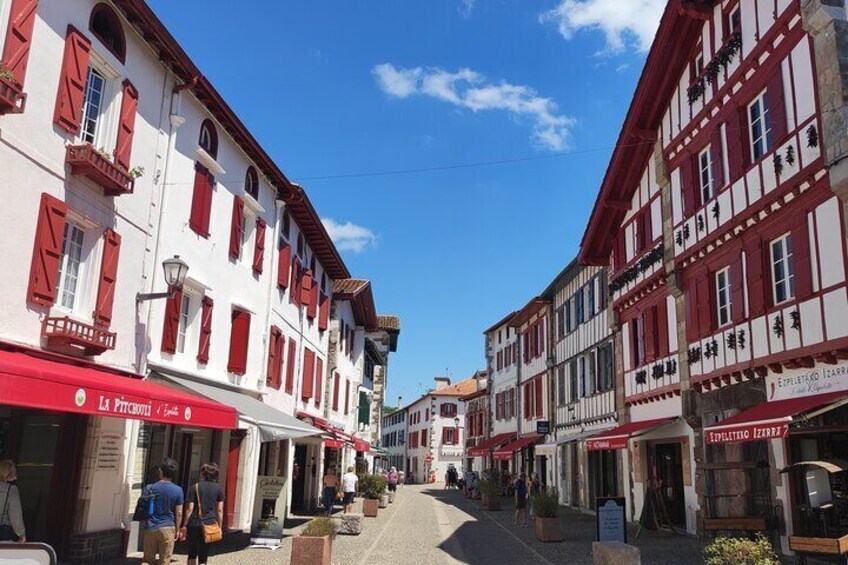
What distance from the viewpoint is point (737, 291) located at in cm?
1337

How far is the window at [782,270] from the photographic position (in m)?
11.8

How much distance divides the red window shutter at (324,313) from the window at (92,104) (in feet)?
50.4

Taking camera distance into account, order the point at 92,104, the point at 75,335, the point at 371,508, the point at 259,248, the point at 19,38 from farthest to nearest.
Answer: the point at 371,508 → the point at 259,248 → the point at 92,104 → the point at 75,335 → the point at 19,38

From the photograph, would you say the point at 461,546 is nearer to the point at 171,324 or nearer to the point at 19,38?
the point at 171,324

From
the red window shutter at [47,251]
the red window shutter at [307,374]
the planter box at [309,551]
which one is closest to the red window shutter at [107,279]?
the red window shutter at [47,251]

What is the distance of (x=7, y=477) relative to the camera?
686 cm

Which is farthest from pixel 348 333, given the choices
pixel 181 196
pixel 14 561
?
pixel 14 561

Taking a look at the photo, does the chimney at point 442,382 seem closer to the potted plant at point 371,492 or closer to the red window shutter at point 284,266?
the potted plant at point 371,492

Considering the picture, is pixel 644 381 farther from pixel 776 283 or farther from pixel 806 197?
pixel 806 197

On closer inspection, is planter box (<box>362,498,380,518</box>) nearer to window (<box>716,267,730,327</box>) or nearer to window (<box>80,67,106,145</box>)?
window (<box>716,267,730,327</box>)

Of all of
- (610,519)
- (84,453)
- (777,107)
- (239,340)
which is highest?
(777,107)

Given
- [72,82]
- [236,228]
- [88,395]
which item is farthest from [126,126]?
[236,228]

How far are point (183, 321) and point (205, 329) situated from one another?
0.59m

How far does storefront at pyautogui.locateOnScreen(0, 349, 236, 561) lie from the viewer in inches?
339
